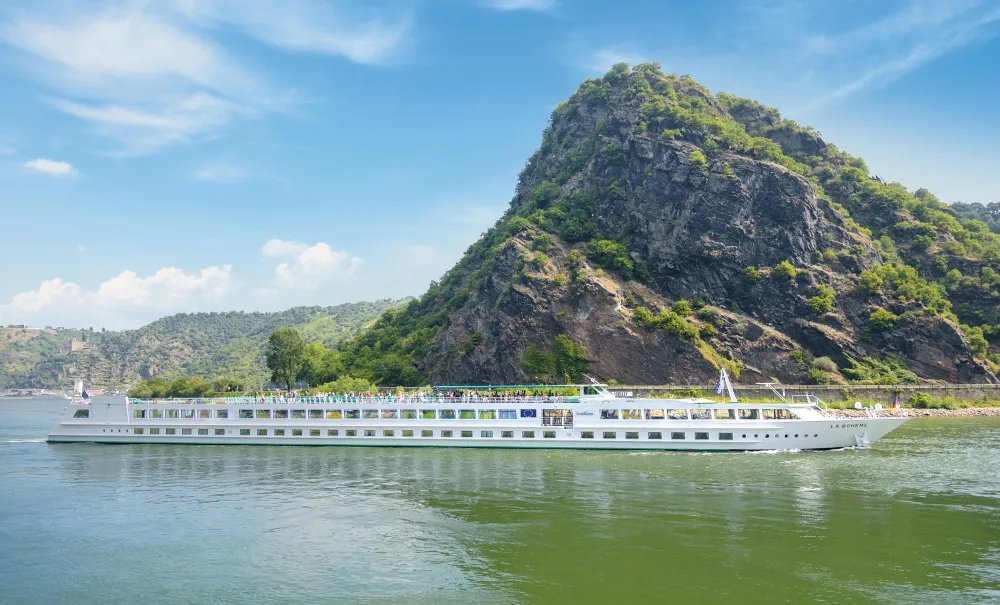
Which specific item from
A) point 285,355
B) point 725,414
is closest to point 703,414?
point 725,414

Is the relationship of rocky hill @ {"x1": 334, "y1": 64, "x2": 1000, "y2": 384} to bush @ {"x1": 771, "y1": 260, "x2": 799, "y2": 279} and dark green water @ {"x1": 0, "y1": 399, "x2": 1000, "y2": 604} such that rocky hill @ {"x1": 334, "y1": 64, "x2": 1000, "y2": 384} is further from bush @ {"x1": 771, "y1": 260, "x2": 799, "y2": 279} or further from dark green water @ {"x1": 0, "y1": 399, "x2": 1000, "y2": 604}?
dark green water @ {"x1": 0, "y1": 399, "x2": 1000, "y2": 604}

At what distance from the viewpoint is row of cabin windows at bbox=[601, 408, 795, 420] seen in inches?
2120

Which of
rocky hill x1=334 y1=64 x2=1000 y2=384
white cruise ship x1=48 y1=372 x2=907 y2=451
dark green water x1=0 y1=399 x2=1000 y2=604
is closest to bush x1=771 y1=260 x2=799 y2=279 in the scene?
rocky hill x1=334 y1=64 x2=1000 y2=384

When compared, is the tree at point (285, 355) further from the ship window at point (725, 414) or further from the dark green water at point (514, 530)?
the ship window at point (725, 414)

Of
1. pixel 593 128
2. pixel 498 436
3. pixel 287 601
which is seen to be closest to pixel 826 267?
pixel 593 128

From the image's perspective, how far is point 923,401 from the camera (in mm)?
90375

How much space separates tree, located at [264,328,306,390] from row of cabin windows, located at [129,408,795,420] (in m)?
47.0

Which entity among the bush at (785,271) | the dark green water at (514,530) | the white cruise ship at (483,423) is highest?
the bush at (785,271)

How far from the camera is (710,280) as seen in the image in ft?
357

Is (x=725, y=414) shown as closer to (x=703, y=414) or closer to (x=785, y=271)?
(x=703, y=414)

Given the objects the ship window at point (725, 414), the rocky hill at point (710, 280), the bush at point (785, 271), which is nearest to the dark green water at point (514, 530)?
the ship window at point (725, 414)

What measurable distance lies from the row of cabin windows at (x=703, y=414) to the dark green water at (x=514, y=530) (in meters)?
4.45

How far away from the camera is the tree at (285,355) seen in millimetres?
112188

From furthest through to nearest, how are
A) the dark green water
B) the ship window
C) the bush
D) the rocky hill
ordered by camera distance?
the bush
the rocky hill
the ship window
the dark green water
